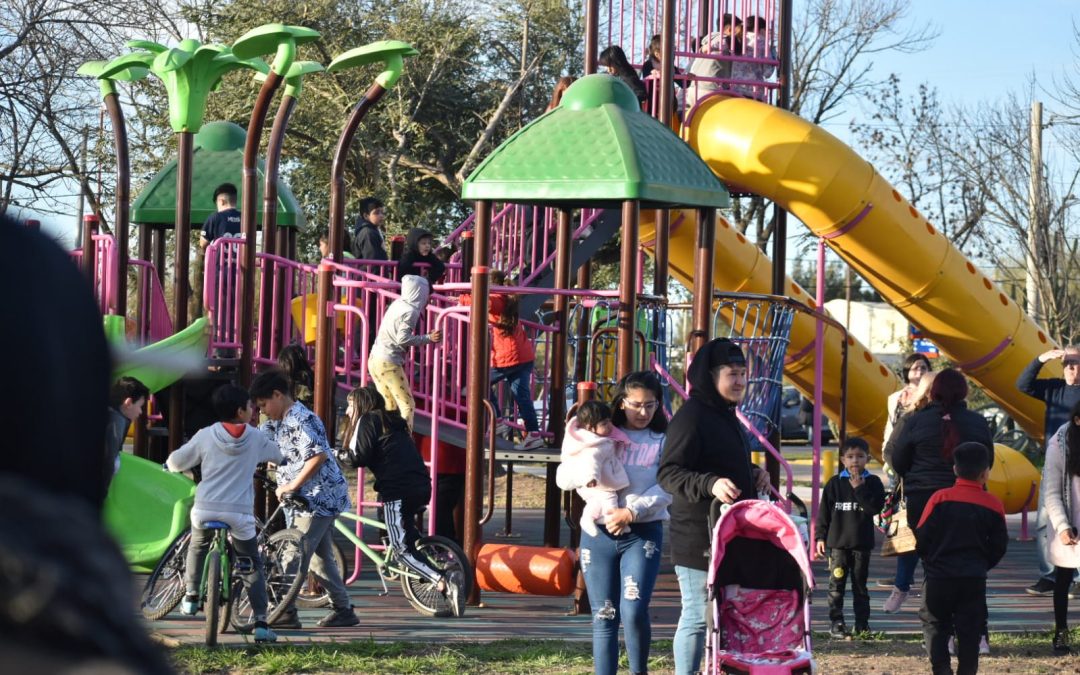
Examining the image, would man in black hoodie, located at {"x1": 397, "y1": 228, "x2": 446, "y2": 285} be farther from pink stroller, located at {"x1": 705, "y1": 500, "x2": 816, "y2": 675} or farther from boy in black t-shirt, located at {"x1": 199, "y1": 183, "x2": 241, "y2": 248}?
pink stroller, located at {"x1": 705, "y1": 500, "x2": 816, "y2": 675}

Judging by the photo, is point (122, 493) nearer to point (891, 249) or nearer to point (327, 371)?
point (327, 371)

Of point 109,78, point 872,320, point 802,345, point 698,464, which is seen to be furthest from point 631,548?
point 872,320

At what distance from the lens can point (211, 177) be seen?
17.1 m

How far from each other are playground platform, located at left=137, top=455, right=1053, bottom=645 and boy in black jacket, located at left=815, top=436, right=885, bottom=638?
0.32 m

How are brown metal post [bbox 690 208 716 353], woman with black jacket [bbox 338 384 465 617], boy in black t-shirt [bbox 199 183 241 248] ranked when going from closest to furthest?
1. woman with black jacket [bbox 338 384 465 617]
2. brown metal post [bbox 690 208 716 353]
3. boy in black t-shirt [bbox 199 183 241 248]

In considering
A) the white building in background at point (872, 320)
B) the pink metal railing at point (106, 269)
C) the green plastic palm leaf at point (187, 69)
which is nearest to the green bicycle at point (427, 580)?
the pink metal railing at point (106, 269)

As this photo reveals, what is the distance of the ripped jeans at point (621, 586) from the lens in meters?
6.94

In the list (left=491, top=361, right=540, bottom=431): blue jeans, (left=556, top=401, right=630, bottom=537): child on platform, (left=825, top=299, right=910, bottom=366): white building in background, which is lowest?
(left=556, top=401, right=630, bottom=537): child on platform

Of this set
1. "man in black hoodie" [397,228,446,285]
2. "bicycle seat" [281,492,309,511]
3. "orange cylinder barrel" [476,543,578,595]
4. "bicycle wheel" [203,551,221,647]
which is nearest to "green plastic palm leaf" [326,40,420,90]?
"man in black hoodie" [397,228,446,285]

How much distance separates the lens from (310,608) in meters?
10.1

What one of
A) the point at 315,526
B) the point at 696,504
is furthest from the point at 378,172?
the point at 696,504

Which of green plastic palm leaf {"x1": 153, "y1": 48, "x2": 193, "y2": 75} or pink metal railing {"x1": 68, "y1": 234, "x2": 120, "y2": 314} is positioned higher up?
green plastic palm leaf {"x1": 153, "y1": 48, "x2": 193, "y2": 75}

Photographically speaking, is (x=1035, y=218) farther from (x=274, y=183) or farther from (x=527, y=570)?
(x=527, y=570)

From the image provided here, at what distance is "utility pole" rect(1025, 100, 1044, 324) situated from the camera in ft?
84.9
